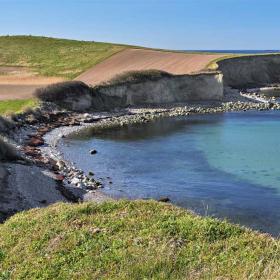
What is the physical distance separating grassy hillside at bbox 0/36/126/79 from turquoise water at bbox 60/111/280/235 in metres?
30.2

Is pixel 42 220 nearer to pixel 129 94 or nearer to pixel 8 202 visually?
pixel 8 202

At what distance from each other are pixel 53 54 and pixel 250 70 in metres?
36.2

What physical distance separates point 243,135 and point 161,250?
4045 cm

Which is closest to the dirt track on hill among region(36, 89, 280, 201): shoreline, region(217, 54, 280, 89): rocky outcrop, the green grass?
region(217, 54, 280, 89): rocky outcrop

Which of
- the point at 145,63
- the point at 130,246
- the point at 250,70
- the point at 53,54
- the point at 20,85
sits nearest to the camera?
the point at 130,246

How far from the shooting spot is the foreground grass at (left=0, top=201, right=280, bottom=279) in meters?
11.7

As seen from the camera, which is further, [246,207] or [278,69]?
[278,69]

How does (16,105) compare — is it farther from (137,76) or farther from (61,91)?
(137,76)

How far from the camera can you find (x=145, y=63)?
282 ft

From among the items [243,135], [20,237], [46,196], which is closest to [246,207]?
[46,196]

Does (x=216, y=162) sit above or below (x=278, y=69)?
below

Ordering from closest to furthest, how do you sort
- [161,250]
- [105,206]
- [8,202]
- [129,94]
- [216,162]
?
[161,250], [105,206], [8,202], [216,162], [129,94]

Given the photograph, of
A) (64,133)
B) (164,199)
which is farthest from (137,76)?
(164,199)

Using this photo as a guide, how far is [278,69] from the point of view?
341 feet
